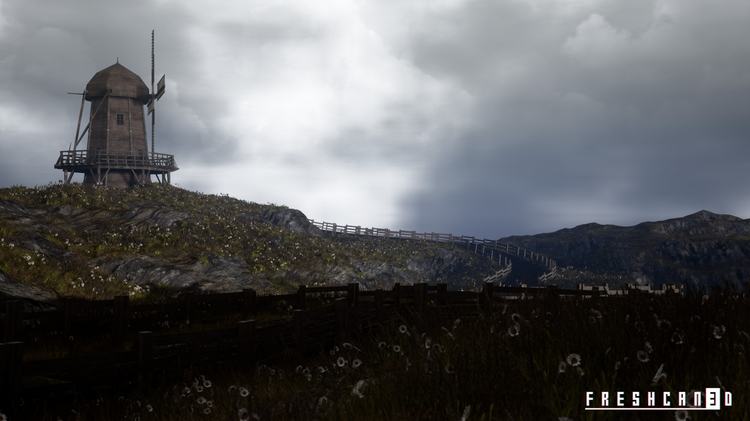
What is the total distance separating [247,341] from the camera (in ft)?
35.2

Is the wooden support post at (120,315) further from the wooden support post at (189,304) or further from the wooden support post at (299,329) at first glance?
the wooden support post at (299,329)

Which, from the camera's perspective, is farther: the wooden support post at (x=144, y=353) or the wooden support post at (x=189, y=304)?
the wooden support post at (x=189, y=304)

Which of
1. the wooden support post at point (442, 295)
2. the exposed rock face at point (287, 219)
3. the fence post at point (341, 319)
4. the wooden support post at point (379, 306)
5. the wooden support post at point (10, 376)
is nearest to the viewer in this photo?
the wooden support post at point (10, 376)

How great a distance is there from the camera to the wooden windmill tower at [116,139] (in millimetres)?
57250

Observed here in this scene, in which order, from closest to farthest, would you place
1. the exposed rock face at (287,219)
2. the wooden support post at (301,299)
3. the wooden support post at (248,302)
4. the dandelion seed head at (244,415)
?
the dandelion seed head at (244,415) → the wooden support post at (301,299) → the wooden support post at (248,302) → the exposed rock face at (287,219)

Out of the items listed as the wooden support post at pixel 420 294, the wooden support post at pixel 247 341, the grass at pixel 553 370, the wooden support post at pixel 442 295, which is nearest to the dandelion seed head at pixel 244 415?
the grass at pixel 553 370

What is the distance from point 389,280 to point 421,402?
41779 millimetres

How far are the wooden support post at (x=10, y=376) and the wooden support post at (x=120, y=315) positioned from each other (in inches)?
332

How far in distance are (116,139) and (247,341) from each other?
5369 centimetres

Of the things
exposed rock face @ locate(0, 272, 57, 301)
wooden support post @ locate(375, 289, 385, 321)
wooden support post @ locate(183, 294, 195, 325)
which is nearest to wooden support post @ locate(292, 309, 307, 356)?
wooden support post @ locate(375, 289, 385, 321)

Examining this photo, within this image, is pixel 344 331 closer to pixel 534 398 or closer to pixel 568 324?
pixel 568 324

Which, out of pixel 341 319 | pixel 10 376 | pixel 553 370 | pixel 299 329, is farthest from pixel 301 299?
pixel 553 370

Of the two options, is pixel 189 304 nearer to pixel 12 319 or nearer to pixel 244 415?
pixel 12 319

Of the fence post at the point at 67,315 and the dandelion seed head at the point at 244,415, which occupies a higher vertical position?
the dandelion seed head at the point at 244,415
